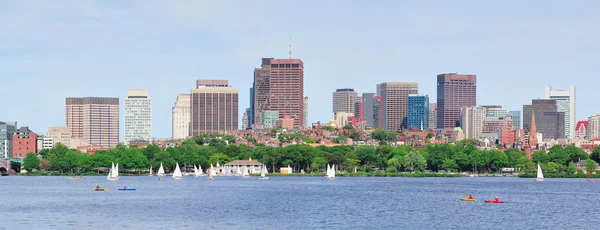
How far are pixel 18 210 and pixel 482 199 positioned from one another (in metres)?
59.6

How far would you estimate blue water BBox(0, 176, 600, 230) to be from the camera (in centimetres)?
9338

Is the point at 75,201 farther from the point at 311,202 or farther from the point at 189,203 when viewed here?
the point at 311,202

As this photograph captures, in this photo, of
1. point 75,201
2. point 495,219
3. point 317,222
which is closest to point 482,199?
point 495,219

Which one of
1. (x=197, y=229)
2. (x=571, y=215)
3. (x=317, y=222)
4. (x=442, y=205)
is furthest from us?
(x=442, y=205)

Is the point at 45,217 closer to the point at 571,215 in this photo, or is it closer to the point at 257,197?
the point at 257,197

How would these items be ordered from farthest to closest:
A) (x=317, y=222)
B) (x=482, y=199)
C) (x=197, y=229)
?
(x=482, y=199) → (x=317, y=222) → (x=197, y=229)

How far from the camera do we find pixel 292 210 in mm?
110625

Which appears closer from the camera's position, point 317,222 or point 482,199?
point 317,222

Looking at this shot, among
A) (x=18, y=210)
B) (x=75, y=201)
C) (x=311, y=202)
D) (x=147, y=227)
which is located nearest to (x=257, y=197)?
(x=311, y=202)

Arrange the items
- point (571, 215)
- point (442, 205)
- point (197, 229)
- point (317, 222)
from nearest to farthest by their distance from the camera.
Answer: point (197, 229) → point (317, 222) → point (571, 215) → point (442, 205)

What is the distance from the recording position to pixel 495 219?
330 ft

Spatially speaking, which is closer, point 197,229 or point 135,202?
point 197,229

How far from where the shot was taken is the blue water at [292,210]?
9338 centimetres

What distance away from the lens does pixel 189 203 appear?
121 meters
